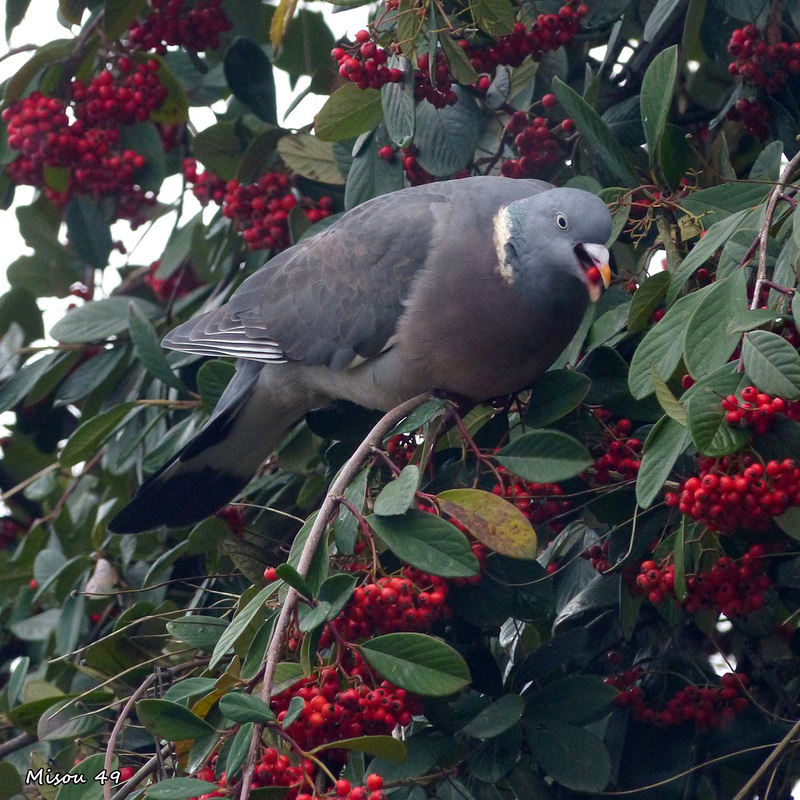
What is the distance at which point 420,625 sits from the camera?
1.75m

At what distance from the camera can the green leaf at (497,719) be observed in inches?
71.1

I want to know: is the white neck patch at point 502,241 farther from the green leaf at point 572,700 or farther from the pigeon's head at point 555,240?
the green leaf at point 572,700

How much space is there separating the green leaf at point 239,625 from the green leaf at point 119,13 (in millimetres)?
1887

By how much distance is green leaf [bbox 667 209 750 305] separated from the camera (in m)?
1.76

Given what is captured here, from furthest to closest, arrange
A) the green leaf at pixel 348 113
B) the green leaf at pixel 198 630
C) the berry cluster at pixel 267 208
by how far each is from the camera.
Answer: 1. the berry cluster at pixel 267 208
2. the green leaf at pixel 348 113
3. the green leaf at pixel 198 630

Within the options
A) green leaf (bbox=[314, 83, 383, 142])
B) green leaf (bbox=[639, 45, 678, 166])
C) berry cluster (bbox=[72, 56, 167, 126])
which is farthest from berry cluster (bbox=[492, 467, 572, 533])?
berry cluster (bbox=[72, 56, 167, 126])

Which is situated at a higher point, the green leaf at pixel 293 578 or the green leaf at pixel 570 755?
the green leaf at pixel 293 578

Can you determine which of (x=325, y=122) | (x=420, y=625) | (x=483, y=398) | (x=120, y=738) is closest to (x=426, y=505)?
(x=420, y=625)

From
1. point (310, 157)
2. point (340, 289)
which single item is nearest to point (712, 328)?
point (340, 289)

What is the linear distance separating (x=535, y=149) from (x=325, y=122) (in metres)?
0.56

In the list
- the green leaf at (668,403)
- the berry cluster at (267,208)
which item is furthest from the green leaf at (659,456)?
the berry cluster at (267,208)

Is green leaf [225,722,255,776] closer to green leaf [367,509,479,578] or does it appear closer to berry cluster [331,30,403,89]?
green leaf [367,509,479,578]

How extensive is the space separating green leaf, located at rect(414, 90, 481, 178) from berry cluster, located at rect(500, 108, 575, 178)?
12 cm

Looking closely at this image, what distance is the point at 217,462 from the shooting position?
2.94 meters
